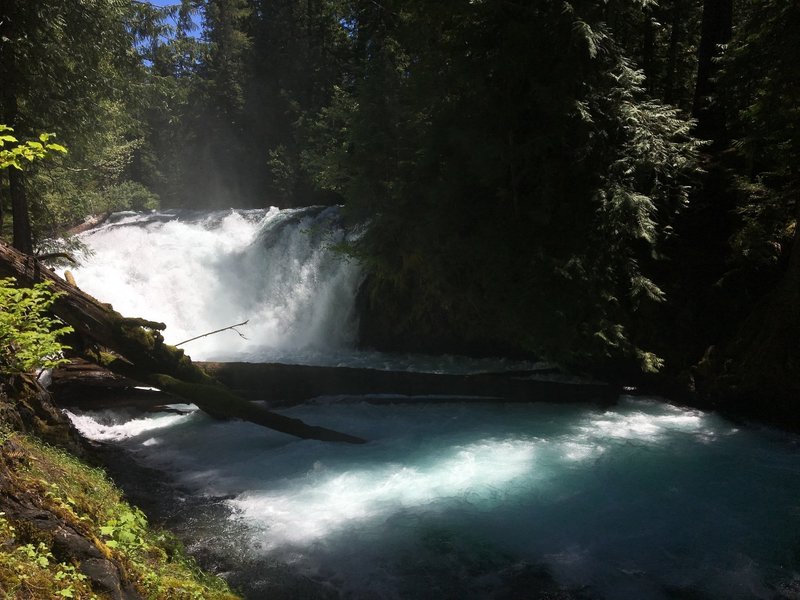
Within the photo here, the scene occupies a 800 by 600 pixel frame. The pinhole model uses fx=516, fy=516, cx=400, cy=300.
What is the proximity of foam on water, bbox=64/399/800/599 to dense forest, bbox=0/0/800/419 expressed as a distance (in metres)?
1.67

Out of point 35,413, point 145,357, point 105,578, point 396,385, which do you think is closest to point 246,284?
point 396,385

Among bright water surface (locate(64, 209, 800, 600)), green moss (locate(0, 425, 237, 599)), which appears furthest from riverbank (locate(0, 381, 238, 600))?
bright water surface (locate(64, 209, 800, 600))

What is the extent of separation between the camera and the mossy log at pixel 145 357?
722 centimetres

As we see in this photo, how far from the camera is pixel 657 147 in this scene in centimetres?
909

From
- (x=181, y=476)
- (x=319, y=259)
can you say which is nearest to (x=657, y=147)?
(x=181, y=476)

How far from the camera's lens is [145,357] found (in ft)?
26.0

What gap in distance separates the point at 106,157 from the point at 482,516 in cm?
1505

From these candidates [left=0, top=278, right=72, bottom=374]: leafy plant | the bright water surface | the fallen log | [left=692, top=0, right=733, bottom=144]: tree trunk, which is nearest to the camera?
[left=0, top=278, right=72, bottom=374]: leafy plant

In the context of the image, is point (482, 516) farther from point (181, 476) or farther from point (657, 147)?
point (657, 147)

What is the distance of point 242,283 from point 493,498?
45.4 feet

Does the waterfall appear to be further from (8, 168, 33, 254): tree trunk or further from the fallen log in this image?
(8, 168, 33, 254): tree trunk

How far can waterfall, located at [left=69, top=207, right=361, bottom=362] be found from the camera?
15.9 meters

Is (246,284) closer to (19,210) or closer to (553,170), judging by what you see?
(19,210)

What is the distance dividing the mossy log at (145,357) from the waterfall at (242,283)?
6216 millimetres
